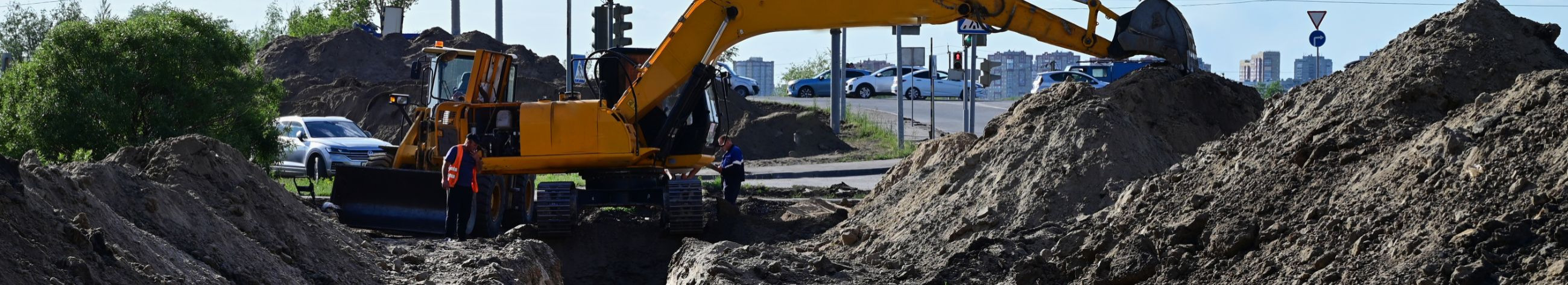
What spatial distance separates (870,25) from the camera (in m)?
14.3

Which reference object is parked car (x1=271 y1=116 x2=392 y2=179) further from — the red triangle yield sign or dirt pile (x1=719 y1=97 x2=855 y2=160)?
the red triangle yield sign

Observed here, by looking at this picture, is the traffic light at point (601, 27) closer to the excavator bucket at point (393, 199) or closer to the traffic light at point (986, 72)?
the excavator bucket at point (393, 199)

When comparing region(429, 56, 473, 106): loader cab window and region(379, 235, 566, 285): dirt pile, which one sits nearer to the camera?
region(379, 235, 566, 285): dirt pile

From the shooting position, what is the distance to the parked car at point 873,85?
143 ft

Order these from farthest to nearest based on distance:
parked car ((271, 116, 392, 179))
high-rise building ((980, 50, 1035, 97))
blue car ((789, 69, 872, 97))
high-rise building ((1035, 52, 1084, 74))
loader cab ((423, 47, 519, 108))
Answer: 1. high-rise building ((980, 50, 1035, 97))
2. high-rise building ((1035, 52, 1084, 74))
3. blue car ((789, 69, 872, 97))
4. parked car ((271, 116, 392, 179))
5. loader cab ((423, 47, 519, 108))

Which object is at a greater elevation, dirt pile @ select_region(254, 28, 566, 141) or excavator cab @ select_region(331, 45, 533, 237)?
dirt pile @ select_region(254, 28, 566, 141)

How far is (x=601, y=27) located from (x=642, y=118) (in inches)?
203

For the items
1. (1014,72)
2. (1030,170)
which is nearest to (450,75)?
(1030,170)

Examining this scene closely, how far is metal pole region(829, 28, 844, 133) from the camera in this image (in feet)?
92.5

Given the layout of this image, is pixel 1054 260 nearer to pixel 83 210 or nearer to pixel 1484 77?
pixel 1484 77

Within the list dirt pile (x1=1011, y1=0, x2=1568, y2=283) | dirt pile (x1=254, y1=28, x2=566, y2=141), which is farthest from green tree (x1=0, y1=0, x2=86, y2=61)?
dirt pile (x1=1011, y1=0, x2=1568, y2=283)

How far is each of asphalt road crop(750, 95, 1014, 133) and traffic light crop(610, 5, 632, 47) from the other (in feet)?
43.2

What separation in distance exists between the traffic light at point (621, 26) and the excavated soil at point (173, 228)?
743 centimetres

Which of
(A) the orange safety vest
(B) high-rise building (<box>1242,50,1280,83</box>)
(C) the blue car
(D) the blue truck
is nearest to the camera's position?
(A) the orange safety vest
